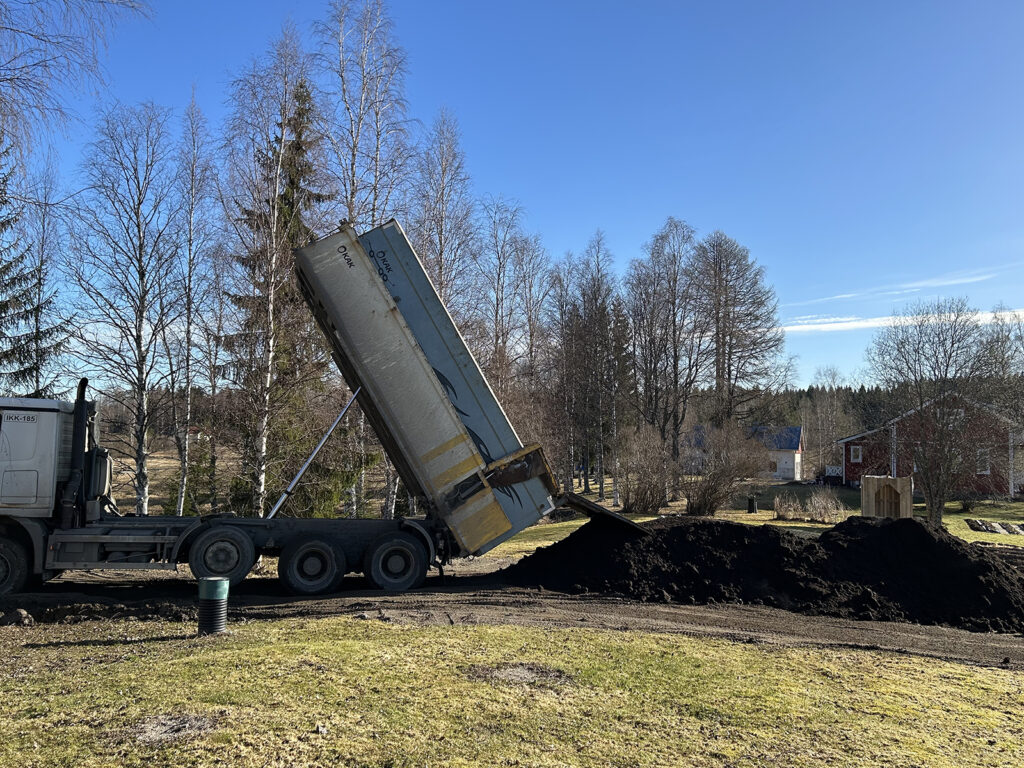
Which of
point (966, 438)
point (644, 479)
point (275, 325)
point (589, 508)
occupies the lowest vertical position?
point (589, 508)

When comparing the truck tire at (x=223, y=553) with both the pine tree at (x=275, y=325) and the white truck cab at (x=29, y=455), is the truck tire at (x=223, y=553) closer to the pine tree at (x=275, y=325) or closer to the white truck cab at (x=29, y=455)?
the white truck cab at (x=29, y=455)

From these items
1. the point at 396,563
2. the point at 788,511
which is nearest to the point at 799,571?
the point at 396,563

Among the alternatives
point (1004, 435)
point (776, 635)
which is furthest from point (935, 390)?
point (776, 635)

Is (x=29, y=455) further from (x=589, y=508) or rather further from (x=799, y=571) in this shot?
(x=799, y=571)

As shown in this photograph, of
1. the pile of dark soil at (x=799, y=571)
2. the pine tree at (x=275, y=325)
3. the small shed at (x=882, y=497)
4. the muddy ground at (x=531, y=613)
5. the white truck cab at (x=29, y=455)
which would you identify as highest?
the pine tree at (x=275, y=325)

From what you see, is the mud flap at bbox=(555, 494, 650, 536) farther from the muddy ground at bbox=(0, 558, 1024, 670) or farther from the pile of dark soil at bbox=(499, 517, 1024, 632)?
the muddy ground at bbox=(0, 558, 1024, 670)

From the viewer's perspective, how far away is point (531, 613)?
8.94 metres

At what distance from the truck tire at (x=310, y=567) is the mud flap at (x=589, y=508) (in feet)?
11.1

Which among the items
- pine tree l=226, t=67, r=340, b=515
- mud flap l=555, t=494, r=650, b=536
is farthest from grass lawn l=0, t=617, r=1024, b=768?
pine tree l=226, t=67, r=340, b=515

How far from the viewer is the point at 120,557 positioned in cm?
947

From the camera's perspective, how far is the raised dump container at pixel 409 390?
970 centimetres

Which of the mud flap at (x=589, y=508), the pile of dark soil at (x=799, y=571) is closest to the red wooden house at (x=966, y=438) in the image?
the pile of dark soil at (x=799, y=571)

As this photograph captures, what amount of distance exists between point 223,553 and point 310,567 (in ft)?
3.94

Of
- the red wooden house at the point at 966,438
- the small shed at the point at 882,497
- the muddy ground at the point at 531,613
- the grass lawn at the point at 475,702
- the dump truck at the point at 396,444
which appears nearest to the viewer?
the grass lawn at the point at 475,702
